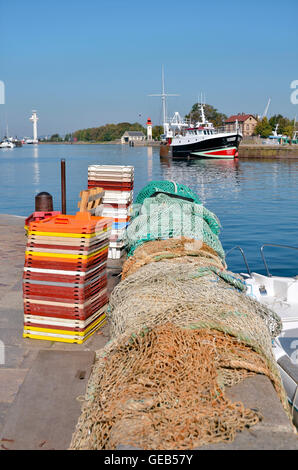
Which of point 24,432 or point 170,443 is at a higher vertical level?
point 170,443

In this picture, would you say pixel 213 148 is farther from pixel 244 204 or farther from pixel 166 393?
pixel 166 393

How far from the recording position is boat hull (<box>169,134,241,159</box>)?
2677 inches

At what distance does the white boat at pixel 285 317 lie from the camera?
4.86 m

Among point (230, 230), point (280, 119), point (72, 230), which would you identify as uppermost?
point (280, 119)

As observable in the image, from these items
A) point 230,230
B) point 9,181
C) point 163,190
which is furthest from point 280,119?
point 163,190

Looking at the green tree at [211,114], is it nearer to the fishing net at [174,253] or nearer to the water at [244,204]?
the water at [244,204]

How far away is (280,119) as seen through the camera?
111 meters

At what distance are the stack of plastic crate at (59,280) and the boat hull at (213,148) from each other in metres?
64.3

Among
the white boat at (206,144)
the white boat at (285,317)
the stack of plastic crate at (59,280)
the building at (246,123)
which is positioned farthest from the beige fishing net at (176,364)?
the building at (246,123)

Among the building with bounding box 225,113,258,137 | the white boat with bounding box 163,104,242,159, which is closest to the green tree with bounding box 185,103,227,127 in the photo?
the building with bounding box 225,113,258,137

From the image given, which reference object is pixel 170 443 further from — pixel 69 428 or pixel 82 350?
pixel 82 350

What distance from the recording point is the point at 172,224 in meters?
6.07
